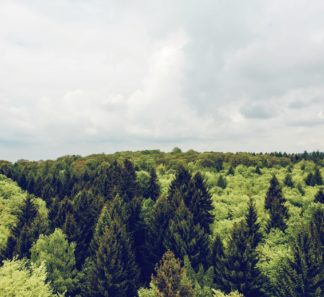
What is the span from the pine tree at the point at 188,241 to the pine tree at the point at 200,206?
926 cm

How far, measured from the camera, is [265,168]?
142875 millimetres

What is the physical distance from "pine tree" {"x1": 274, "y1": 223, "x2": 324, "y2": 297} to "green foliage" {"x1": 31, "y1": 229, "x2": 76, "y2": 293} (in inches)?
1147

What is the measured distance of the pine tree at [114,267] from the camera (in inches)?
2078

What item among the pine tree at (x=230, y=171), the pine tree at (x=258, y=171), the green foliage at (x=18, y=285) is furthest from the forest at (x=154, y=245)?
the pine tree at (x=230, y=171)

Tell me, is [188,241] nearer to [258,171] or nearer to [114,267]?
[114,267]

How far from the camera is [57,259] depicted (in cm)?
5488

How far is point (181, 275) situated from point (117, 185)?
135ft

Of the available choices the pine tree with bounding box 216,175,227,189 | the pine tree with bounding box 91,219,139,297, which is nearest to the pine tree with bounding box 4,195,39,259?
the pine tree with bounding box 91,219,139,297

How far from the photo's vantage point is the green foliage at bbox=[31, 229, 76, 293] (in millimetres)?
53719

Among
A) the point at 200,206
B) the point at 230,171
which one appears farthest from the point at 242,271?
the point at 230,171

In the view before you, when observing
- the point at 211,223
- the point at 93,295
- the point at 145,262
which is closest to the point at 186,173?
the point at 211,223

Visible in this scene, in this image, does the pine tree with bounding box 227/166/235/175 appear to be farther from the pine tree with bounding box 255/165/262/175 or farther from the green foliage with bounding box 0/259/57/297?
the green foliage with bounding box 0/259/57/297

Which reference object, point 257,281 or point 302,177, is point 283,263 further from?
point 302,177

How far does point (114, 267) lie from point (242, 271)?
690 inches
